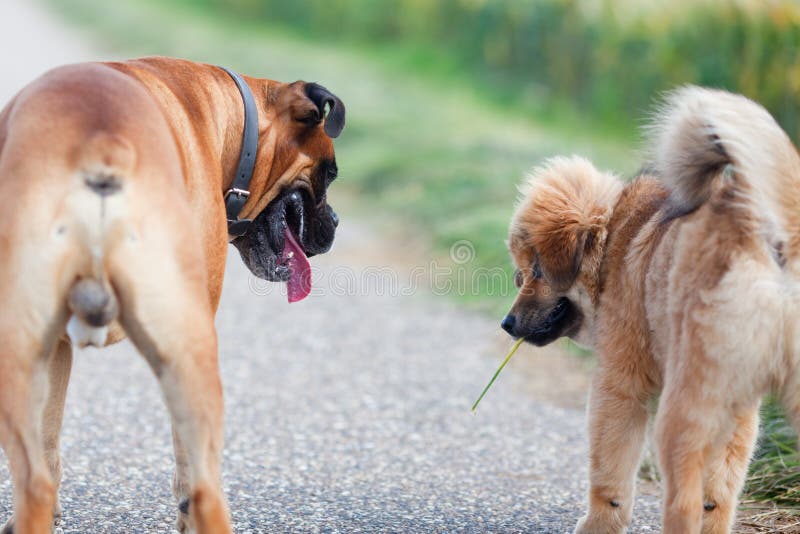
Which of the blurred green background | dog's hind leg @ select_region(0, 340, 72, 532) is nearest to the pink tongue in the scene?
dog's hind leg @ select_region(0, 340, 72, 532)

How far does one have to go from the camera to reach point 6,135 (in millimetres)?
3650

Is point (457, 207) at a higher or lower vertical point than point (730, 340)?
lower

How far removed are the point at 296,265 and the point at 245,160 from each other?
0.71 m

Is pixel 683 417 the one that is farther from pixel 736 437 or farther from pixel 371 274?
pixel 371 274

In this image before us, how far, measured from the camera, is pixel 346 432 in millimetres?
6621

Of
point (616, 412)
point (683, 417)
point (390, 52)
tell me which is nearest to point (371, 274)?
point (616, 412)

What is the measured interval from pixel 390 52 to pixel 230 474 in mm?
16582

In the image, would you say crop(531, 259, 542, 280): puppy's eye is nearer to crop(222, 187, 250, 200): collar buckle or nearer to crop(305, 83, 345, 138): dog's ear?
crop(305, 83, 345, 138): dog's ear

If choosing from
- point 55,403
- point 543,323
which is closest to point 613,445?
point 543,323

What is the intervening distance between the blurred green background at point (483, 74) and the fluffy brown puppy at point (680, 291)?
3.78ft

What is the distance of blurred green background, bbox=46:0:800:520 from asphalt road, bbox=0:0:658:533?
105 cm

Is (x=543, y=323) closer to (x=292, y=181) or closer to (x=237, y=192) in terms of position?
(x=292, y=181)

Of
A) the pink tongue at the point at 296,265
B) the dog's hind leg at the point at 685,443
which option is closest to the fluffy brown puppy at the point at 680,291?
the dog's hind leg at the point at 685,443

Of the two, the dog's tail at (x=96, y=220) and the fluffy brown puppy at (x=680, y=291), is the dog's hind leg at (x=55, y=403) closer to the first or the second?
the dog's tail at (x=96, y=220)
